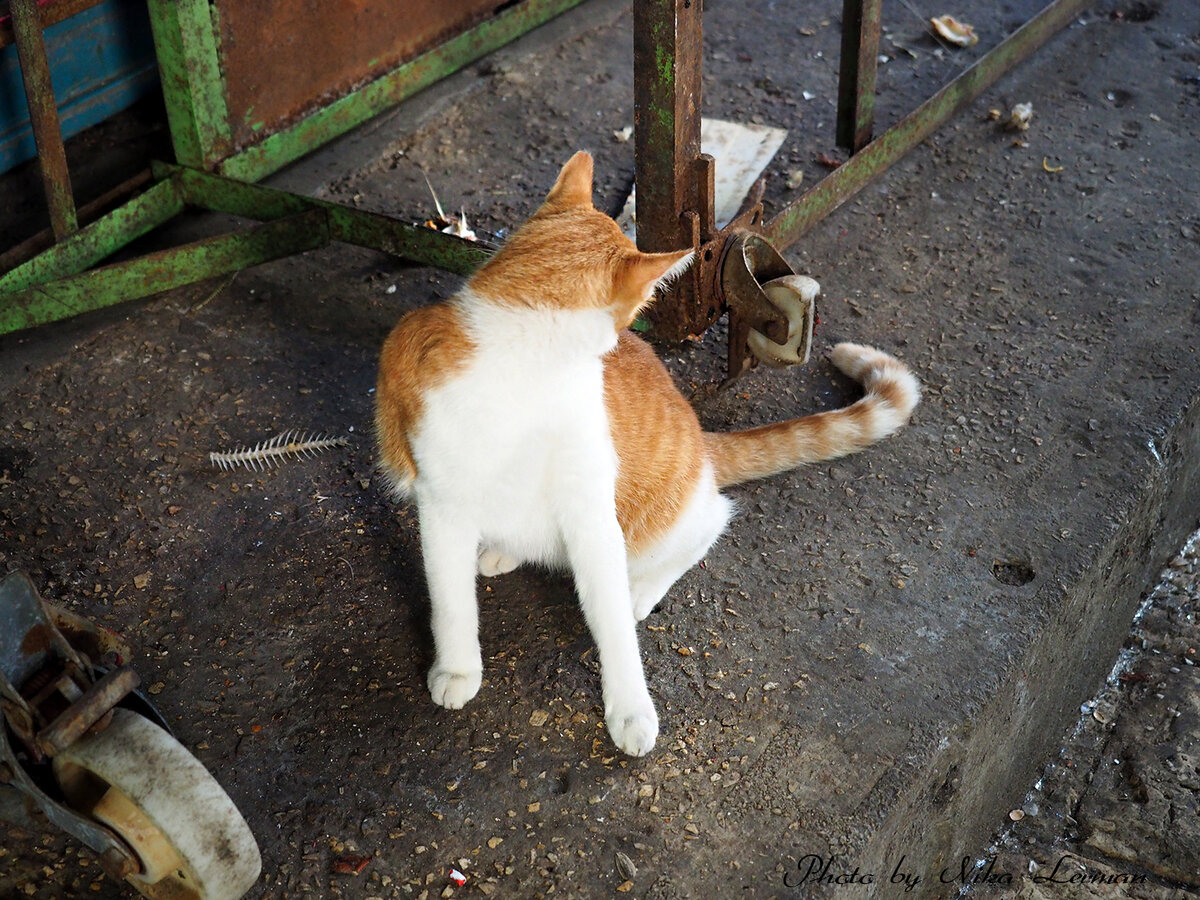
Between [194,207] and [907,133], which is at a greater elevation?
[907,133]

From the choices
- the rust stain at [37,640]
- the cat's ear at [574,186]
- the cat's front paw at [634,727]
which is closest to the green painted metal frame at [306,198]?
the cat's ear at [574,186]

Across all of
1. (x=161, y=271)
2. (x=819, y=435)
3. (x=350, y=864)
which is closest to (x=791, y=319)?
(x=819, y=435)

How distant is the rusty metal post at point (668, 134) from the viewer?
8.00ft

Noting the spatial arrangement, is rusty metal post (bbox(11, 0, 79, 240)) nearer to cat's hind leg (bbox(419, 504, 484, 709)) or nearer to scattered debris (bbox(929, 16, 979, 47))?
cat's hind leg (bbox(419, 504, 484, 709))

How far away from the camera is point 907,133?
3.41 m

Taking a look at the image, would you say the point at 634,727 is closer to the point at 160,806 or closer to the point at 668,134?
the point at 160,806

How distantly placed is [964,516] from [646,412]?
79 centimetres

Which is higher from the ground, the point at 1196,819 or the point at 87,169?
the point at 87,169

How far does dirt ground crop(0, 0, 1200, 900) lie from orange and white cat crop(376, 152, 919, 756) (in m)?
0.12

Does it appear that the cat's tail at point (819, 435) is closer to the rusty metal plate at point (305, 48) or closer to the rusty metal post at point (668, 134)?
the rusty metal post at point (668, 134)

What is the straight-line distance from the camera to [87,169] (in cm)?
359

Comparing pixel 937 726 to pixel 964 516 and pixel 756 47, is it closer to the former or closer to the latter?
pixel 964 516

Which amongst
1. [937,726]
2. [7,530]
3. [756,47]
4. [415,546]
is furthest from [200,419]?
[756,47]

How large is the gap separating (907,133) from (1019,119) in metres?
0.80
